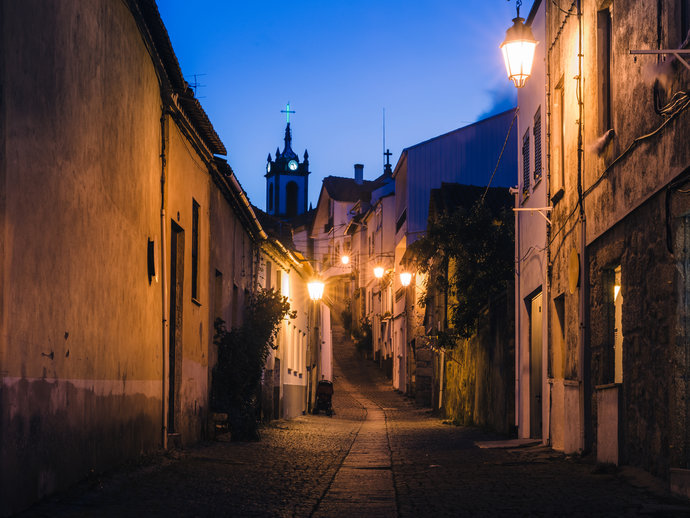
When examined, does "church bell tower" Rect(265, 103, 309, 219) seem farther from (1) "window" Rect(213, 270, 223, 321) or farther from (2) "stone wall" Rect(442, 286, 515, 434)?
(1) "window" Rect(213, 270, 223, 321)

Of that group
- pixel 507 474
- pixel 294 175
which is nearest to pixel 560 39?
Answer: pixel 507 474

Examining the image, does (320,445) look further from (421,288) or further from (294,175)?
(294,175)

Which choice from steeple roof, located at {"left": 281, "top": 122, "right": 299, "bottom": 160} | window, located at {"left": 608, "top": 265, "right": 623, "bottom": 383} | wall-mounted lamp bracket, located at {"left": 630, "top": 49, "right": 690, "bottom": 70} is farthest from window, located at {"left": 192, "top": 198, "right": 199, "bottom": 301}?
steeple roof, located at {"left": 281, "top": 122, "right": 299, "bottom": 160}

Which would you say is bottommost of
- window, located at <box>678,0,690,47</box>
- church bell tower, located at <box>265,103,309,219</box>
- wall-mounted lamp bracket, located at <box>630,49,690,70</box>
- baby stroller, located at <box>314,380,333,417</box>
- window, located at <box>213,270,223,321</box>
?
baby stroller, located at <box>314,380,333,417</box>

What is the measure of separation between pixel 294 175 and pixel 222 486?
10751 cm

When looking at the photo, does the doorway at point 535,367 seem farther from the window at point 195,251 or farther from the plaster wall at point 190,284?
the window at point 195,251

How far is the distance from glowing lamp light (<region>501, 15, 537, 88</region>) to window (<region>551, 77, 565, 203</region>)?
5.93ft

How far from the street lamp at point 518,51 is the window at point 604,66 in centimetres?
107

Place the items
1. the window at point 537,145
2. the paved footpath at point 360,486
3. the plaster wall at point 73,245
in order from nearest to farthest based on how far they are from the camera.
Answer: the plaster wall at point 73,245 < the paved footpath at point 360,486 < the window at point 537,145

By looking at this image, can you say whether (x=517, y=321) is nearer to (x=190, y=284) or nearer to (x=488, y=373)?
(x=488, y=373)

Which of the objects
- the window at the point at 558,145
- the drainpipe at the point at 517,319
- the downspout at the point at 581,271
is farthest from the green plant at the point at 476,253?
the downspout at the point at 581,271

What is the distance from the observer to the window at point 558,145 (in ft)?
42.6

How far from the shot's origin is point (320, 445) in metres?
15.0

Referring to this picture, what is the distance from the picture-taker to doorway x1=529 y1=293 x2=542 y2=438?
50.1ft
